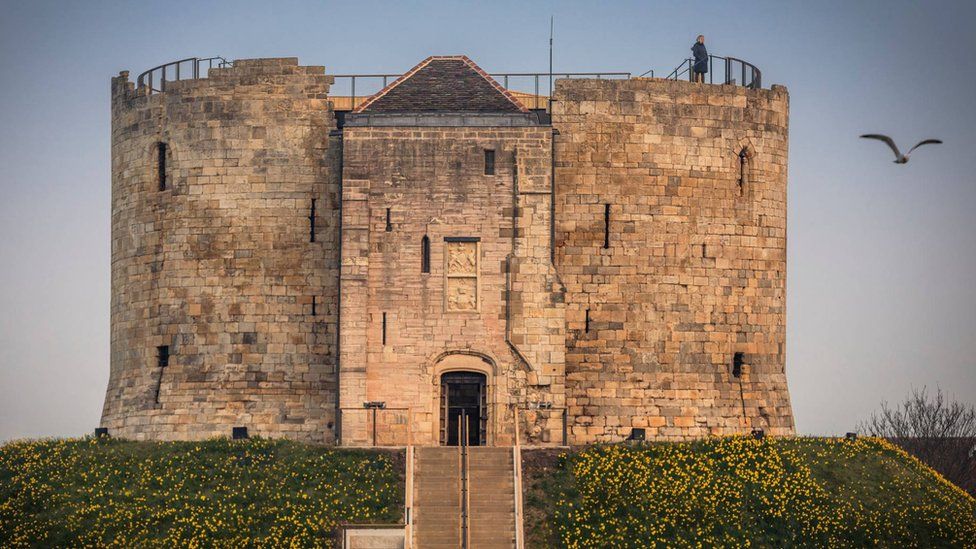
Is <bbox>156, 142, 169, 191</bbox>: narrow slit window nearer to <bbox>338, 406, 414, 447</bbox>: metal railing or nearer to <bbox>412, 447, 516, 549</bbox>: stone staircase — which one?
<bbox>338, 406, 414, 447</bbox>: metal railing

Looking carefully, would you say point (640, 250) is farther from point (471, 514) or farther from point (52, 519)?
point (52, 519)

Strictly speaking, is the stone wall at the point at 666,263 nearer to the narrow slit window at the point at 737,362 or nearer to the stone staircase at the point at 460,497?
the narrow slit window at the point at 737,362

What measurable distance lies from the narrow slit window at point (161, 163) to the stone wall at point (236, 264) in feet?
0.52

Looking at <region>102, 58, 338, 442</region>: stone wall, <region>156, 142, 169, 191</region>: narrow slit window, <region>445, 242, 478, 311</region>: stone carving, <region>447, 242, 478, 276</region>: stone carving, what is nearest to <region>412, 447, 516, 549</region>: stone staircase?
<region>445, 242, 478, 311</region>: stone carving

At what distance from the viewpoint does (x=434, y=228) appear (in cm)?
5428

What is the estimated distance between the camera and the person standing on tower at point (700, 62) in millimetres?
59562

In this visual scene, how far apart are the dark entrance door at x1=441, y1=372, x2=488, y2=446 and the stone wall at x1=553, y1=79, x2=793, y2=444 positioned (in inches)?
124

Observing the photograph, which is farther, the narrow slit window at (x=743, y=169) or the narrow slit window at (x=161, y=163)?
the narrow slit window at (x=161, y=163)

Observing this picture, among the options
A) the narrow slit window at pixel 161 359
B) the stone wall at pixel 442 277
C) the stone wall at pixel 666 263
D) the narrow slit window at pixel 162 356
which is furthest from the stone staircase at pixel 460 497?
the narrow slit window at pixel 162 356

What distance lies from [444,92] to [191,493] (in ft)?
46.2

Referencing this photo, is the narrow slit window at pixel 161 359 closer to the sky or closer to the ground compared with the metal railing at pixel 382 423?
closer to the sky

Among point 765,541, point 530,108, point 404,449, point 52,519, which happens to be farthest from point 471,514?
point 530,108

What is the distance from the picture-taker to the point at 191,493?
49.7 metres

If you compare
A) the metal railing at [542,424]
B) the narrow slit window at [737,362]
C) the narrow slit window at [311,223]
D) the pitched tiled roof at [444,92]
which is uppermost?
the pitched tiled roof at [444,92]
